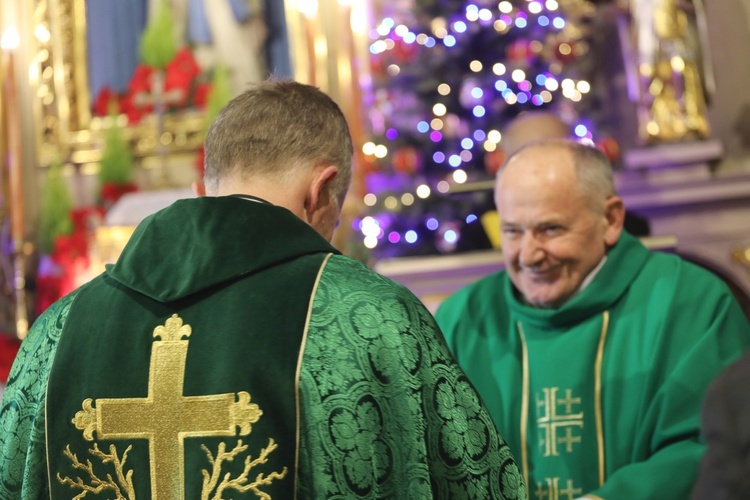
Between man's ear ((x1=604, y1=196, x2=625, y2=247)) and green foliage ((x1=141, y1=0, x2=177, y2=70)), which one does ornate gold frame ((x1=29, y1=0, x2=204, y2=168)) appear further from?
man's ear ((x1=604, y1=196, x2=625, y2=247))

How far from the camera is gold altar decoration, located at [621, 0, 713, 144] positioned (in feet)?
26.5

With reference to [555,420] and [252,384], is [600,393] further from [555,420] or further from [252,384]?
[252,384]

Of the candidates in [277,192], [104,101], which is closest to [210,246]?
[277,192]

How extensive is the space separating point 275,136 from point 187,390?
0.56 m

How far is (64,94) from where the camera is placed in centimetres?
866

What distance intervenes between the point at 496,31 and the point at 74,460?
22.1ft

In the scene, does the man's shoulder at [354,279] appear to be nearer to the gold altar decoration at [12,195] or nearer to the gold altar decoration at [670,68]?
the gold altar decoration at [12,195]

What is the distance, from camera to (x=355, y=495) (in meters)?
2.13

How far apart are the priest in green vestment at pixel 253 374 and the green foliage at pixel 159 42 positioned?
638 centimetres

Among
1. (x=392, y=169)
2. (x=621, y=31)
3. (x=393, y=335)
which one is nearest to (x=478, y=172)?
(x=392, y=169)

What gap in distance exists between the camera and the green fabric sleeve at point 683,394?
285 centimetres

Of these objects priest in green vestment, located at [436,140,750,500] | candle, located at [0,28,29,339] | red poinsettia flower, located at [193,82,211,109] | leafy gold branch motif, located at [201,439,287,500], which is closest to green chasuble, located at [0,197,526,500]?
leafy gold branch motif, located at [201,439,287,500]

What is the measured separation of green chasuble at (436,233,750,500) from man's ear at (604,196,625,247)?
0.03 m

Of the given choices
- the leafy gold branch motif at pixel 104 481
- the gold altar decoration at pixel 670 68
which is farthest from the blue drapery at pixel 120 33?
the leafy gold branch motif at pixel 104 481
